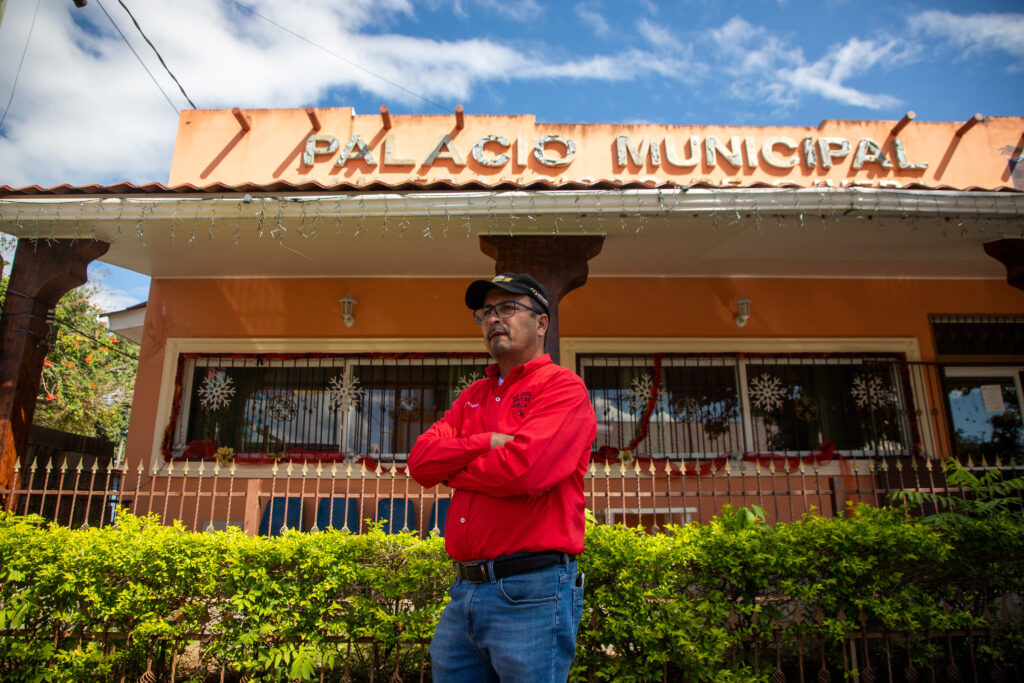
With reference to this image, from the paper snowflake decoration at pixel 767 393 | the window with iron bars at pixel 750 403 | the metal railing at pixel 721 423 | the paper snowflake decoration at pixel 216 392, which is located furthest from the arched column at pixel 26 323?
the paper snowflake decoration at pixel 767 393

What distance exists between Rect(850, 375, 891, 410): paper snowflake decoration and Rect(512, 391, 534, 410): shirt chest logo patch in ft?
20.9

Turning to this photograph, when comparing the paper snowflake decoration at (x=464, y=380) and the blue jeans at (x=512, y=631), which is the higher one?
the paper snowflake decoration at (x=464, y=380)

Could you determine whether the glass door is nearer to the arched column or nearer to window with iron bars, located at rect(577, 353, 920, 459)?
window with iron bars, located at rect(577, 353, 920, 459)

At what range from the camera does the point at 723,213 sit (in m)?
5.04

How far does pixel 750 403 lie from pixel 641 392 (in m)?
1.22

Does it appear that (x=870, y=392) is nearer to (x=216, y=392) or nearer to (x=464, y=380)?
(x=464, y=380)

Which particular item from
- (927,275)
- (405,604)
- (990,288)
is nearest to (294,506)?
(405,604)

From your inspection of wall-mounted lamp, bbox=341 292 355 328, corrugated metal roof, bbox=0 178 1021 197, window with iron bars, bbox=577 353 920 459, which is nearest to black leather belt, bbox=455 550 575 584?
corrugated metal roof, bbox=0 178 1021 197

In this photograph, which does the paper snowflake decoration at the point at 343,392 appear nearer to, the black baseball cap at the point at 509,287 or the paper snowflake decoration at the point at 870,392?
the black baseball cap at the point at 509,287

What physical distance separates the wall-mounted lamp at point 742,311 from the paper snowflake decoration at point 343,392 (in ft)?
14.1

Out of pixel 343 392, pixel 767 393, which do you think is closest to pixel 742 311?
pixel 767 393

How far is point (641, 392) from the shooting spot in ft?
23.7

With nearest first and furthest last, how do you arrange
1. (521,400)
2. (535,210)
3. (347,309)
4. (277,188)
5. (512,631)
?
(512,631) → (521,400) → (535,210) → (277,188) → (347,309)

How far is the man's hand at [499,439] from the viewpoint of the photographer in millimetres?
1996
